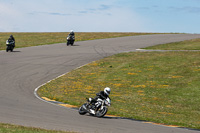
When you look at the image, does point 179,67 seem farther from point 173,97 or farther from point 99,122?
point 99,122

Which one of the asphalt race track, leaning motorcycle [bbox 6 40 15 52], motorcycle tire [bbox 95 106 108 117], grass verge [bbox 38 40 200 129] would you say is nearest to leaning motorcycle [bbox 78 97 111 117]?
motorcycle tire [bbox 95 106 108 117]

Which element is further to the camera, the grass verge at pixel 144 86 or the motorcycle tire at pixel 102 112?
the grass verge at pixel 144 86

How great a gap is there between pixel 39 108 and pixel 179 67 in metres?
17.5

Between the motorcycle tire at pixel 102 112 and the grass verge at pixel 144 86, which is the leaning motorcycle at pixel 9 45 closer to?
the grass verge at pixel 144 86

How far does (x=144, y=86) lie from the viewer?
24734 millimetres

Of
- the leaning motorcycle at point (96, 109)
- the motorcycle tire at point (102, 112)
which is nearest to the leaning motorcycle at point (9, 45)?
the leaning motorcycle at point (96, 109)

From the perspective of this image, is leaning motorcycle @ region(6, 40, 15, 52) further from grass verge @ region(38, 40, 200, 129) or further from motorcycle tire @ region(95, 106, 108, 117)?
motorcycle tire @ region(95, 106, 108, 117)

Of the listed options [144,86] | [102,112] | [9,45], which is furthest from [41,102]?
[9,45]

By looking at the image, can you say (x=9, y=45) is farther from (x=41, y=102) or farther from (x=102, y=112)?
(x=102, y=112)

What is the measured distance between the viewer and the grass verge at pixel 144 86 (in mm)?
17719

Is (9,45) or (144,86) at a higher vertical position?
(9,45)

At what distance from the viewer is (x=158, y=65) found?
32.0 metres

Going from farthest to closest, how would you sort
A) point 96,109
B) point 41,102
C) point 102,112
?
point 41,102
point 96,109
point 102,112

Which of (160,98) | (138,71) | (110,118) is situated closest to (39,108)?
(110,118)
